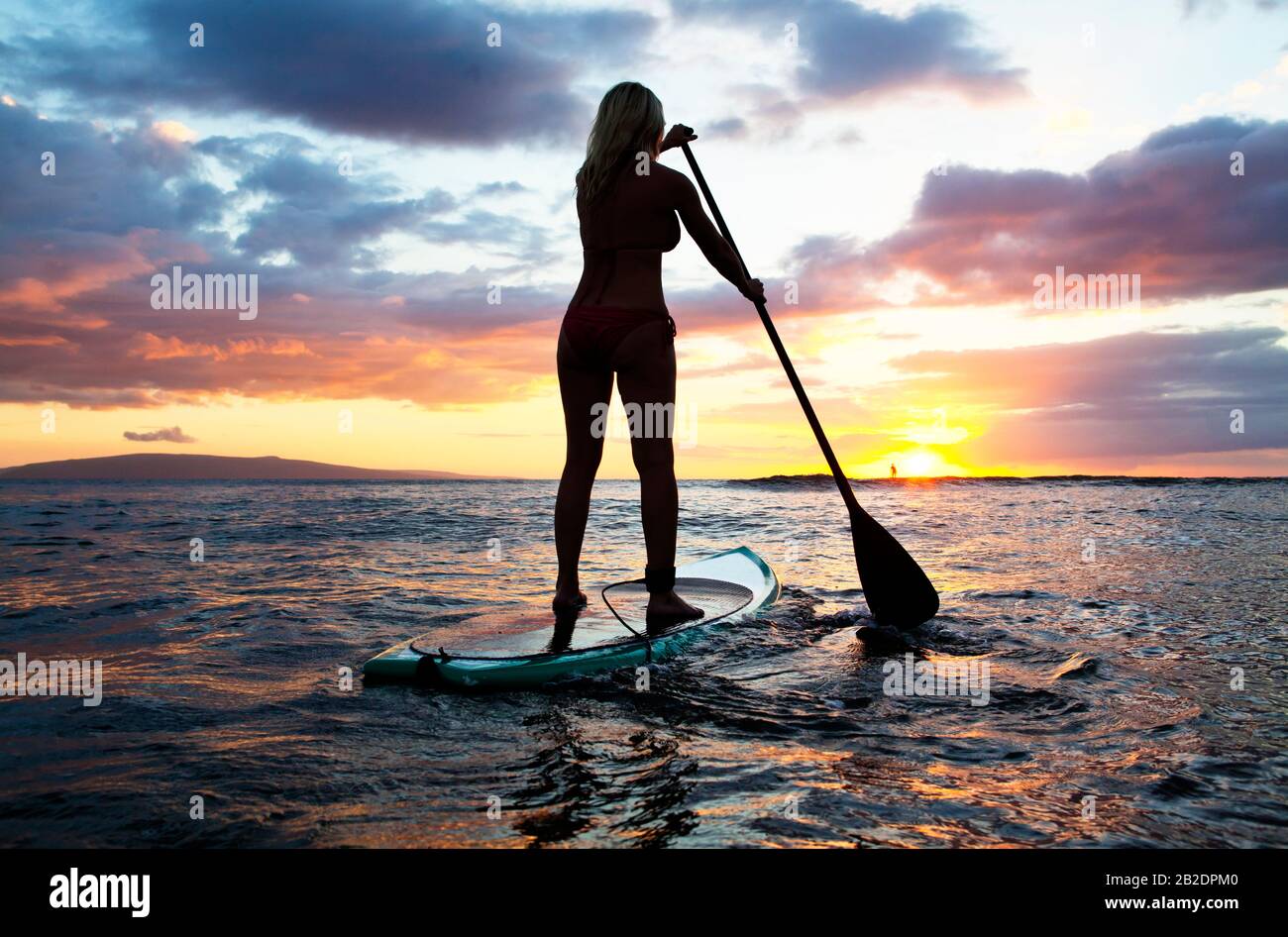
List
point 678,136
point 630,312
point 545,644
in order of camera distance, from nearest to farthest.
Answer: point 545,644 → point 630,312 → point 678,136

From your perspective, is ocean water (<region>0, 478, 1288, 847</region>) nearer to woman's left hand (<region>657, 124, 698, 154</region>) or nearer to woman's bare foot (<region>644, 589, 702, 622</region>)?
woman's bare foot (<region>644, 589, 702, 622</region>)

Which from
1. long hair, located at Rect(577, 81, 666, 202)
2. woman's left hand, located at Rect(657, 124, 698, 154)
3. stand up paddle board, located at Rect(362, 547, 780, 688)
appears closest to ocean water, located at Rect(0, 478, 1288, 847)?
stand up paddle board, located at Rect(362, 547, 780, 688)

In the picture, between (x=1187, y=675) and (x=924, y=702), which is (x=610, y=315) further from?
(x=1187, y=675)

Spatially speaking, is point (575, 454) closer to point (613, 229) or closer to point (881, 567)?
point (613, 229)

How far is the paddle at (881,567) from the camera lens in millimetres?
4312

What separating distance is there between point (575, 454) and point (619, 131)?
64.1 inches

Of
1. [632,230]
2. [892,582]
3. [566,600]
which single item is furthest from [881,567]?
[632,230]

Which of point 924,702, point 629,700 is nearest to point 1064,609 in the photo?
point 924,702

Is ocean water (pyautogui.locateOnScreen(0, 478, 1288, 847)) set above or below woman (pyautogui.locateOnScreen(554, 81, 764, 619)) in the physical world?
below

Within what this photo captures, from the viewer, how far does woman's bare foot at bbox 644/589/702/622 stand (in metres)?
3.97

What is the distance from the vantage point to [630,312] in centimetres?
386

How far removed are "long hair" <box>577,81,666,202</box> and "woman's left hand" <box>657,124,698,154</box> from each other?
0.97 feet
